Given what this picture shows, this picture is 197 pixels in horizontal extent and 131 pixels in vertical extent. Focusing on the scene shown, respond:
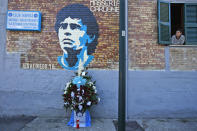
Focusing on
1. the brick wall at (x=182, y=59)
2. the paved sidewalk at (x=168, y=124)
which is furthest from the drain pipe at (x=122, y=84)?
the brick wall at (x=182, y=59)

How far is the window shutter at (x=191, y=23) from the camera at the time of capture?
511 centimetres

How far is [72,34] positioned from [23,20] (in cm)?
184

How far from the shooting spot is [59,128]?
391 centimetres

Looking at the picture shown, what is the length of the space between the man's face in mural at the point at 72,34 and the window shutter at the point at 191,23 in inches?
145

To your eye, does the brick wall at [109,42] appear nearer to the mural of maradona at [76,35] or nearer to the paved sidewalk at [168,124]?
the mural of maradona at [76,35]

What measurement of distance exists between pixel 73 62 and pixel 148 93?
294 centimetres

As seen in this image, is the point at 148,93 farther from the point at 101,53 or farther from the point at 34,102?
the point at 34,102

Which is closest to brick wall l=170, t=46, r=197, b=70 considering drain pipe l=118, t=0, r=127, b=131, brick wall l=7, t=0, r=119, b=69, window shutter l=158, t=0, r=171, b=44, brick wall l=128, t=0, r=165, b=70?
brick wall l=128, t=0, r=165, b=70

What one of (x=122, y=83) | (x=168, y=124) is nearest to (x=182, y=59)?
(x=168, y=124)

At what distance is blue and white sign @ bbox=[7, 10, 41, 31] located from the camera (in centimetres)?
494

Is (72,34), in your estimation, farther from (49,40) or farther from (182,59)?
(182,59)

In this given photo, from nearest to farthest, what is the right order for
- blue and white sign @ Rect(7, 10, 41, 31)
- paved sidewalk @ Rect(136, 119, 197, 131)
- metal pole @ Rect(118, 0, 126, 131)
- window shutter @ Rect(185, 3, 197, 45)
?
1. metal pole @ Rect(118, 0, 126, 131)
2. paved sidewalk @ Rect(136, 119, 197, 131)
3. blue and white sign @ Rect(7, 10, 41, 31)
4. window shutter @ Rect(185, 3, 197, 45)

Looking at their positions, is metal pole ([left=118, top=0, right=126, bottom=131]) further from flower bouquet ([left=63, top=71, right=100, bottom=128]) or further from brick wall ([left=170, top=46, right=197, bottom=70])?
brick wall ([left=170, top=46, right=197, bottom=70])

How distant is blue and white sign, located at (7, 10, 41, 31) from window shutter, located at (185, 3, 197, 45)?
550 cm
